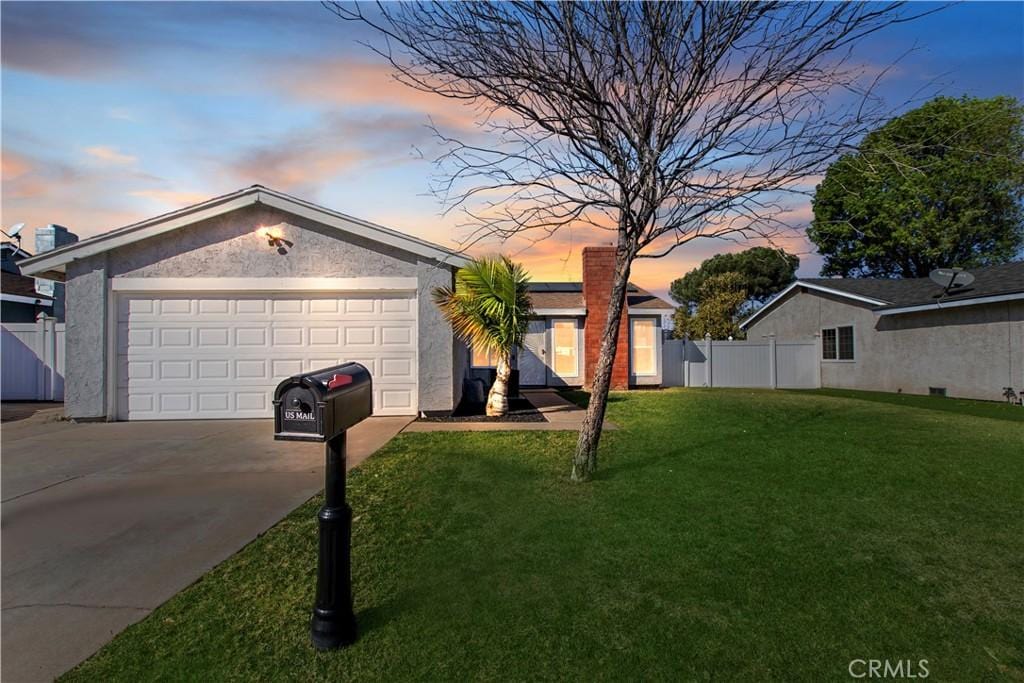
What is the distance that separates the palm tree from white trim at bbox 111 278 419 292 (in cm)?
104

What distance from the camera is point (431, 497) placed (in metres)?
4.87

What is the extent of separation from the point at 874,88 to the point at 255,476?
→ 7.62 meters

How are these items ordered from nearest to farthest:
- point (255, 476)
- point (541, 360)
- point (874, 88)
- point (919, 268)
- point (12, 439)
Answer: point (874, 88)
point (255, 476)
point (12, 439)
point (541, 360)
point (919, 268)

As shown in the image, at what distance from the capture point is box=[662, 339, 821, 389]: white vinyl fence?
59.6 feet

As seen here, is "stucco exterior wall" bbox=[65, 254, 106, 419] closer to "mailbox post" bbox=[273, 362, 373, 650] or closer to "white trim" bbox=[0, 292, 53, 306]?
"white trim" bbox=[0, 292, 53, 306]

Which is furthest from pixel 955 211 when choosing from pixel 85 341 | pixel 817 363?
pixel 85 341

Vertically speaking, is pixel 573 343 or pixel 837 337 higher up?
pixel 837 337

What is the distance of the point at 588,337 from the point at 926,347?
9987mm

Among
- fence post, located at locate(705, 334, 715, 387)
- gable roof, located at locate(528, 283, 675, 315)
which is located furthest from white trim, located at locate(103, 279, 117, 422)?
fence post, located at locate(705, 334, 715, 387)

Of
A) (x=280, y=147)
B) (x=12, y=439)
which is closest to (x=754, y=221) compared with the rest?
(x=280, y=147)

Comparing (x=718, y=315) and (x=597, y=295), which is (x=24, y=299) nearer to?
(x=597, y=295)

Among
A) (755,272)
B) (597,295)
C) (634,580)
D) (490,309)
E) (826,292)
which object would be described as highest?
(755,272)

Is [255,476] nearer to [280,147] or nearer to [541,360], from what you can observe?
[280,147]

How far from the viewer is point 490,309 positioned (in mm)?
9562
